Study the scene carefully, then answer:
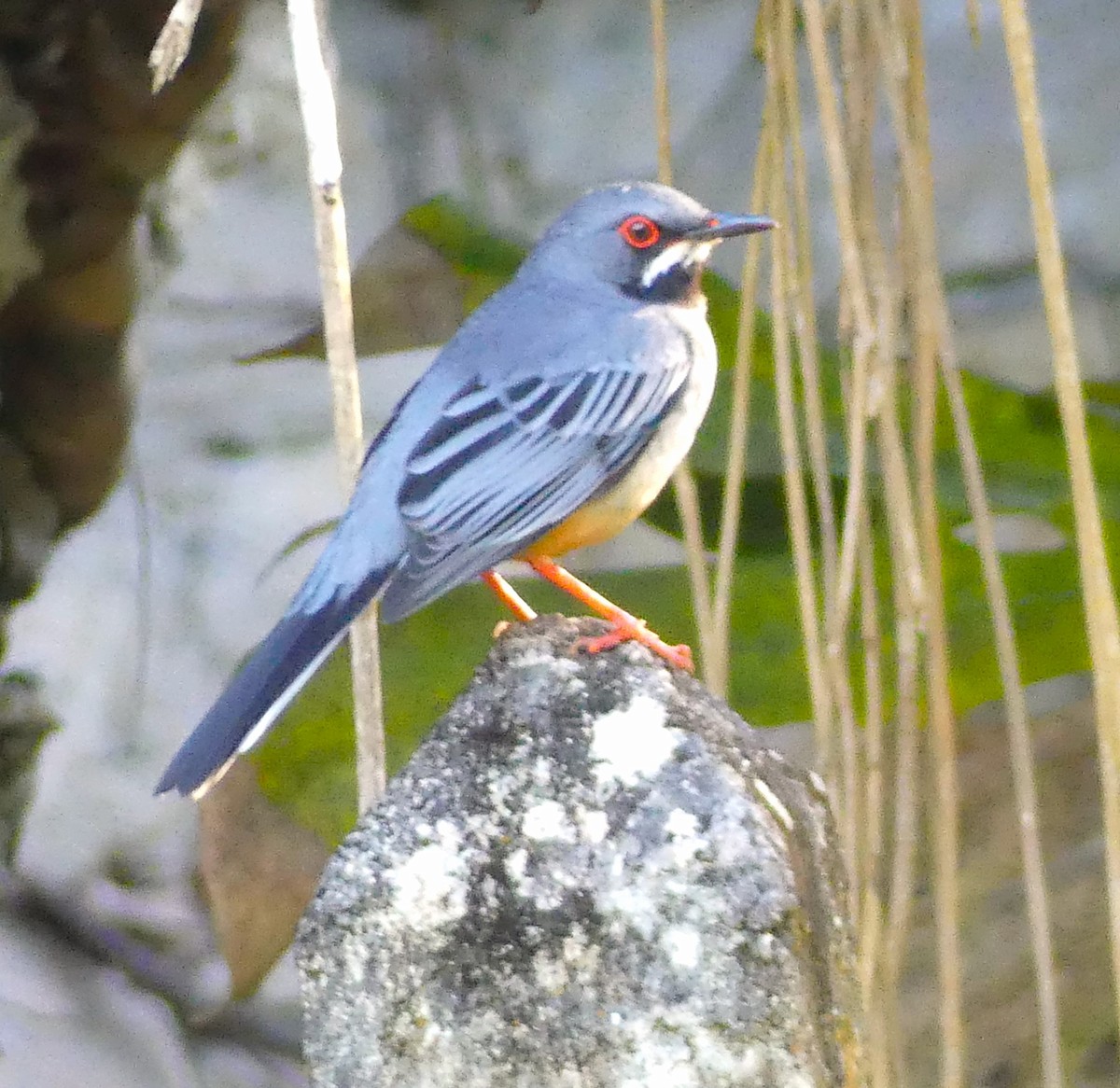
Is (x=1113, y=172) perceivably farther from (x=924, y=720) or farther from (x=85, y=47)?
(x=85, y=47)

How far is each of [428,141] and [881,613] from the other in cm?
135

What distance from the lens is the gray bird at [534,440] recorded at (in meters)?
1.36

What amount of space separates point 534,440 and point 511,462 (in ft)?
0.14

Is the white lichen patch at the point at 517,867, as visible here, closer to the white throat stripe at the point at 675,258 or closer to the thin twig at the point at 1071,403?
the thin twig at the point at 1071,403

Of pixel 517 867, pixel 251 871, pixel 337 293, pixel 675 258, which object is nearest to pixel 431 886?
pixel 517 867

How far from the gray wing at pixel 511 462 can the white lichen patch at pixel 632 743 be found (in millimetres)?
297

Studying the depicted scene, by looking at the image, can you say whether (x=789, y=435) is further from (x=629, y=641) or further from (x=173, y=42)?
(x=173, y=42)

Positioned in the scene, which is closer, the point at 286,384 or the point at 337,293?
the point at 337,293

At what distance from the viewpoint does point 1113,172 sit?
2.93 metres

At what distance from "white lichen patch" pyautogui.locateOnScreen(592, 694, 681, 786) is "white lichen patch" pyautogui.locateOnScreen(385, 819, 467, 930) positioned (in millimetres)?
125

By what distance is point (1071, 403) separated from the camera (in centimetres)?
133

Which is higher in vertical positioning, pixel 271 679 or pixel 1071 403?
pixel 1071 403

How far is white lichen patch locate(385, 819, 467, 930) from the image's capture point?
40.7 inches

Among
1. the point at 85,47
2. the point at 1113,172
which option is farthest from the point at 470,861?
the point at 1113,172
